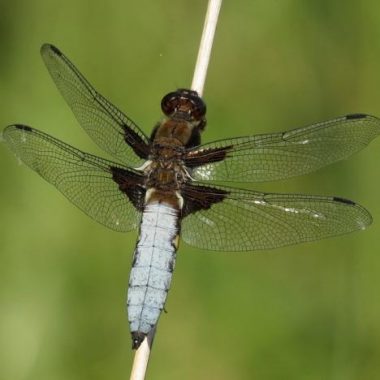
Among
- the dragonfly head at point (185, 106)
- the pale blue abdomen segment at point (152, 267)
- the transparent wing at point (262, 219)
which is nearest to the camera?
the pale blue abdomen segment at point (152, 267)

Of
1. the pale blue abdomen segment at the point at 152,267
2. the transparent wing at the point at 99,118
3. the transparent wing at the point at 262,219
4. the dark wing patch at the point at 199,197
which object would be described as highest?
the transparent wing at the point at 99,118

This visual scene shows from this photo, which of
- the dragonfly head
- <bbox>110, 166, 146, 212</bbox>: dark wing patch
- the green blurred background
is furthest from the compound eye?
the green blurred background

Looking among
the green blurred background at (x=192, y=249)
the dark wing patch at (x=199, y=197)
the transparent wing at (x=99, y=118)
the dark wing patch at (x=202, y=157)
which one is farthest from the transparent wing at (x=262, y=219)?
the green blurred background at (x=192, y=249)

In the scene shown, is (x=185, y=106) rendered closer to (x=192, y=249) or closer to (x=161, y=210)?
(x=161, y=210)

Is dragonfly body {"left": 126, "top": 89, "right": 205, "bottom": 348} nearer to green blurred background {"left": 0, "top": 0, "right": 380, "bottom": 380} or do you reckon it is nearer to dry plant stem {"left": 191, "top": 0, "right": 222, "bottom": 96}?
dry plant stem {"left": 191, "top": 0, "right": 222, "bottom": 96}

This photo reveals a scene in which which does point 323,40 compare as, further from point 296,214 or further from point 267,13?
point 296,214

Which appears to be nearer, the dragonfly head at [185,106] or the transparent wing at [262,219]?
the transparent wing at [262,219]

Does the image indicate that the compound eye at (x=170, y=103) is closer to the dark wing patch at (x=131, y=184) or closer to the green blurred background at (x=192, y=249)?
the dark wing patch at (x=131, y=184)

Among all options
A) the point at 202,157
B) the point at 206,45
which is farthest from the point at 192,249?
the point at 206,45

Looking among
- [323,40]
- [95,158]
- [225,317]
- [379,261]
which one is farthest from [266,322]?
[323,40]
